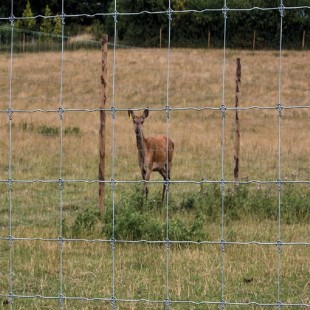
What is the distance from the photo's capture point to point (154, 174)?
1662 cm

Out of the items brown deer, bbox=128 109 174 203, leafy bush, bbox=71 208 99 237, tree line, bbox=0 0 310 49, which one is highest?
tree line, bbox=0 0 310 49

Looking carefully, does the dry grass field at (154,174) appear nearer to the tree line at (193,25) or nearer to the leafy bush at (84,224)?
the leafy bush at (84,224)

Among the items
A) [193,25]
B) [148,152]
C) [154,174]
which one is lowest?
[154,174]

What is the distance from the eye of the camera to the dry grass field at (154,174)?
7355 millimetres

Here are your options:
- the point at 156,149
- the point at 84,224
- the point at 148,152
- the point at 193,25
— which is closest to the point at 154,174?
the point at 156,149

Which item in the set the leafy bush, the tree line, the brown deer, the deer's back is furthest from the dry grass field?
the tree line

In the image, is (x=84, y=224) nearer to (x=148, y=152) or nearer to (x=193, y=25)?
(x=148, y=152)

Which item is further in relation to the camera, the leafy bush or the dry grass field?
the leafy bush

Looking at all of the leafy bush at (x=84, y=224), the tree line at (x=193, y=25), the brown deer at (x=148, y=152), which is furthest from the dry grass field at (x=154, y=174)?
the tree line at (x=193, y=25)

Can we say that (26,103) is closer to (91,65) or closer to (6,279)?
(91,65)

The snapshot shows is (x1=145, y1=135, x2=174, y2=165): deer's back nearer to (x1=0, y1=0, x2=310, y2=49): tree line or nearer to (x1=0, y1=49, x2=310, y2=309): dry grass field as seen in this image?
(x1=0, y1=49, x2=310, y2=309): dry grass field

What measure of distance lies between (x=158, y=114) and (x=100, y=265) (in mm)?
16630

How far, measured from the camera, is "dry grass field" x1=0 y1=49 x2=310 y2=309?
290 inches

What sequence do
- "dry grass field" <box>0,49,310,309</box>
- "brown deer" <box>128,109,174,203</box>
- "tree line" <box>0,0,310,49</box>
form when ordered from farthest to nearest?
"tree line" <box>0,0,310,49</box> → "brown deer" <box>128,109,174,203</box> → "dry grass field" <box>0,49,310,309</box>
